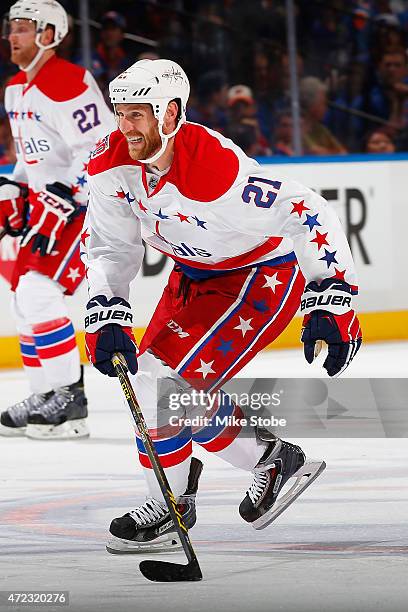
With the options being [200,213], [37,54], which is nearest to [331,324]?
[200,213]

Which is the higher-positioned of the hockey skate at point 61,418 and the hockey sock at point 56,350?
the hockey sock at point 56,350

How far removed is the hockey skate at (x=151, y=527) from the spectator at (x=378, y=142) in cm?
504

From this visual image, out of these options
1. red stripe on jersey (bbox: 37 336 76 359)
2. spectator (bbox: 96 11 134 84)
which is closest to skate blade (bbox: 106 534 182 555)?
red stripe on jersey (bbox: 37 336 76 359)

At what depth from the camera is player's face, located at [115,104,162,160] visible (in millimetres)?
3471

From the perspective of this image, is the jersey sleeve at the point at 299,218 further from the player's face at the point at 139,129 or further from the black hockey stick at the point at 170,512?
the black hockey stick at the point at 170,512

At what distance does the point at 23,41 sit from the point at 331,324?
2705mm

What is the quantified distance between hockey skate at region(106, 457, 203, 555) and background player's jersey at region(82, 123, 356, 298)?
541mm

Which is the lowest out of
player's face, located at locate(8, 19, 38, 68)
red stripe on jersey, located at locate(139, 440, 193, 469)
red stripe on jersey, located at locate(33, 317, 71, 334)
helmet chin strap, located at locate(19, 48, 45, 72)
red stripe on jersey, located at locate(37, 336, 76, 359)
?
red stripe on jersey, located at locate(37, 336, 76, 359)

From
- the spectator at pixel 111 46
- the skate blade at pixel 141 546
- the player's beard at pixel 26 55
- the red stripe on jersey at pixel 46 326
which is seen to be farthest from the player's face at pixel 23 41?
the skate blade at pixel 141 546

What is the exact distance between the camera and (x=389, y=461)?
187 inches

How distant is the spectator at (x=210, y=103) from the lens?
8.07m

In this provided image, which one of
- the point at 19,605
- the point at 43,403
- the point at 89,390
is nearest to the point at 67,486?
the point at 43,403

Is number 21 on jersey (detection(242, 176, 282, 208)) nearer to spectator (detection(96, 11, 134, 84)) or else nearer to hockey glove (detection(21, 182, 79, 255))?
hockey glove (detection(21, 182, 79, 255))

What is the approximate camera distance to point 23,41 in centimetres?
570
